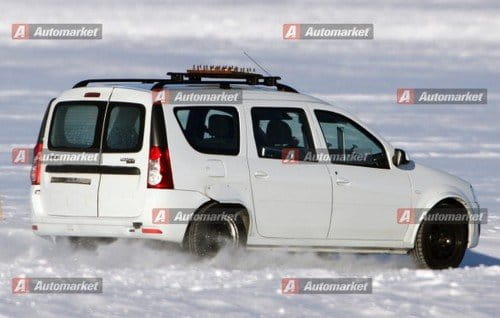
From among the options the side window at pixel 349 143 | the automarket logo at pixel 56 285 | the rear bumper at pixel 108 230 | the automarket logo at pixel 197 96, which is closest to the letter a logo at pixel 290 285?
the rear bumper at pixel 108 230

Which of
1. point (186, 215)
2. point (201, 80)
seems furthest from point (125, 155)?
point (201, 80)

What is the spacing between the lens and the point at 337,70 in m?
44.9

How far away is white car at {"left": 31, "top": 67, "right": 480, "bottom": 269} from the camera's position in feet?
41.9

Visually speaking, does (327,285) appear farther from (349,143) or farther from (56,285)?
(56,285)

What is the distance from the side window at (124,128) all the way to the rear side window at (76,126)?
100 millimetres

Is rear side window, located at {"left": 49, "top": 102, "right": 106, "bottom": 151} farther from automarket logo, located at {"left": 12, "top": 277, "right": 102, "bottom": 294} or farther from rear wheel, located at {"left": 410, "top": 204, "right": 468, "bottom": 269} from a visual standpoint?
rear wheel, located at {"left": 410, "top": 204, "right": 468, "bottom": 269}

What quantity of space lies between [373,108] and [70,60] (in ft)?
38.1

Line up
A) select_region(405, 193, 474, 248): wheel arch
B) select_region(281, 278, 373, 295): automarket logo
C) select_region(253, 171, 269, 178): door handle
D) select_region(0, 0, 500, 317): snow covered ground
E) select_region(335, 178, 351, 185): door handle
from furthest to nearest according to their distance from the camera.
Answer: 1. select_region(405, 193, 474, 248): wheel arch
2. select_region(335, 178, 351, 185): door handle
3. select_region(253, 171, 269, 178): door handle
4. select_region(281, 278, 373, 295): automarket logo
5. select_region(0, 0, 500, 317): snow covered ground

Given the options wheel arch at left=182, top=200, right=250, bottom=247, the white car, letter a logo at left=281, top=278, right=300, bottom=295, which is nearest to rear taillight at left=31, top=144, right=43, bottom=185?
the white car

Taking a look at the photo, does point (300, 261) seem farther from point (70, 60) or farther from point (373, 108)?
point (70, 60)

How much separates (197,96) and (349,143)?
63.9 inches

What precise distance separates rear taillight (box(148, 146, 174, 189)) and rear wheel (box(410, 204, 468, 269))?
273 cm

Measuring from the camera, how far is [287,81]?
137 feet

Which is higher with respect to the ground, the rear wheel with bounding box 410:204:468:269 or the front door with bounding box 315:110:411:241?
the front door with bounding box 315:110:411:241
